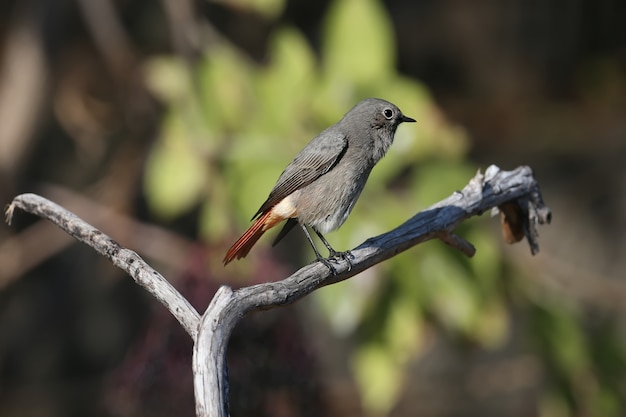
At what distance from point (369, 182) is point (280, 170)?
0.34 metres

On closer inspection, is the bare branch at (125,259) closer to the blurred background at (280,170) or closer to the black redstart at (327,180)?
the black redstart at (327,180)

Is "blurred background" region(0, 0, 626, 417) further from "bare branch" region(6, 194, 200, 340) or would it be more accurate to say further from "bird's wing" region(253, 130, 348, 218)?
"bare branch" region(6, 194, 200, 340)

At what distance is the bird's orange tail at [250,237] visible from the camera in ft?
7.96

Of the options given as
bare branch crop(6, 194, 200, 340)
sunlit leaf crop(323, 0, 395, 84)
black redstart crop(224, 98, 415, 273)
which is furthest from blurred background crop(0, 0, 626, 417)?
bare branch crop(6, 194, 200, 340)

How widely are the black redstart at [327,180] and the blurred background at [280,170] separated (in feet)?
2.46

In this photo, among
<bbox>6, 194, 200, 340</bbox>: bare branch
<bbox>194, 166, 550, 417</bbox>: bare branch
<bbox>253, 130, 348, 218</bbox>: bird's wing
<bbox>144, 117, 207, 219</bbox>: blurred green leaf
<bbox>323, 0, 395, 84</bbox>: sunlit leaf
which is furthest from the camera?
<bbox>144, 117, 207, 219</bbox>: blurred green leaf

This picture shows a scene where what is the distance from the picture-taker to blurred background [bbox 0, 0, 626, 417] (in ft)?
11.4

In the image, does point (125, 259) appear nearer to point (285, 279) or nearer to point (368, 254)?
point (285, 279)

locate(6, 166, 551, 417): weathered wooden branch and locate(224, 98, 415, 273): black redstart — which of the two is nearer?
locate(6, 166, 551, 417): weathered wooden branch

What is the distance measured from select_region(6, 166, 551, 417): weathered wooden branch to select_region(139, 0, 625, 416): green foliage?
79cm

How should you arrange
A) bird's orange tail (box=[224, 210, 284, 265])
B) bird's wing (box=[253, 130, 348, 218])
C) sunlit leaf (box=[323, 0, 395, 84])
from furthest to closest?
sunlit leaf (box=[323, 0, 395, 84]) < bird's wing (box=[253, 130, 348, 218]) < bird's orange tail (box=[224, 210, 284, 265])

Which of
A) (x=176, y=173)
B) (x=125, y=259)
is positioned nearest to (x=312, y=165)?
(x=125, y=259)

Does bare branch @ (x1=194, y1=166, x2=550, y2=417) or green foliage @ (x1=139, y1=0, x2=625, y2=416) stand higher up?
green foliage @ (x1=139, y1=0, x2=625, y2=416)

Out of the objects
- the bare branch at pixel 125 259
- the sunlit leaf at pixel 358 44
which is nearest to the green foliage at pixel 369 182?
the sunlit leaf at pixel 358 44
